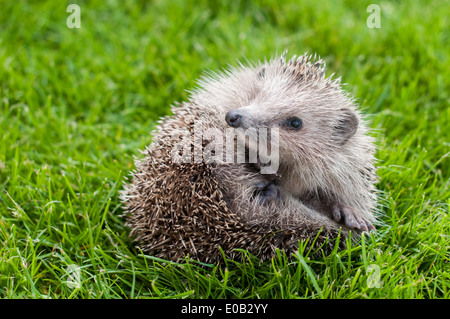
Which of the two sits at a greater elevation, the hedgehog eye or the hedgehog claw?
the hedgehog eye

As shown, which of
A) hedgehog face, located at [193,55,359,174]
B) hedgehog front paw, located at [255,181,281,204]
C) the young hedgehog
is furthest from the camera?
hedgehog face, located at [193,55,359,174]

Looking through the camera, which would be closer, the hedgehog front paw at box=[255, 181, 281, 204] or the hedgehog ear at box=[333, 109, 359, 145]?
the hedgehog front paw at box=[255, 181, 281, 204]

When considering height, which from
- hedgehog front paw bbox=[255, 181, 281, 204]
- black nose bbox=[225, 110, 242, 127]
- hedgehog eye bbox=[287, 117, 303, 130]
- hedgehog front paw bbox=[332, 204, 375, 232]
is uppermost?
hedgehog eye bbox=[287, 117, 303, 130]

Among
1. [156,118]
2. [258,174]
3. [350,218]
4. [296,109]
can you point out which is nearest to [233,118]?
[258,174]

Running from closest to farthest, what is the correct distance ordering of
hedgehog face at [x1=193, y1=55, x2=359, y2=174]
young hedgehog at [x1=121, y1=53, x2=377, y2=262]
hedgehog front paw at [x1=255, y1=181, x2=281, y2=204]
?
young hedgehog at [x1=121, y1=53, x2=377, y2=262]
hedgehog front paw at [x1=255, y1=181, x2=281, y2=204]
hedgehog face at [x1=193, y1=55, x2=359, y2=174]

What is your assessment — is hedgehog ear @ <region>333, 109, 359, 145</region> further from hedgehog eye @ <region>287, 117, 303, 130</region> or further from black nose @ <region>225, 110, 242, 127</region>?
black nose @ <region>225, 110, 242, 127</region>

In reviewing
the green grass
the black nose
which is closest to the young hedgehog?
the black nose

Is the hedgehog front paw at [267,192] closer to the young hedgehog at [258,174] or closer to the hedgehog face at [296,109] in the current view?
the young hedgehog at [258,174]
